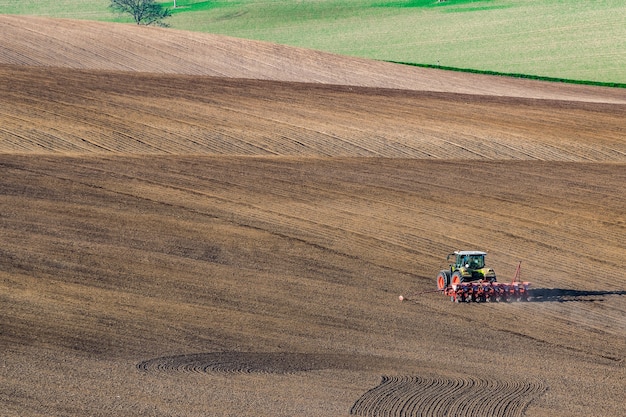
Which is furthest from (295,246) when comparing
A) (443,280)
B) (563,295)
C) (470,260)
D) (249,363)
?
(249,363)

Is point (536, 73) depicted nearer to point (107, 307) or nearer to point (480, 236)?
point (480, 236)

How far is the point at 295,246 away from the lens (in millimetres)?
25797

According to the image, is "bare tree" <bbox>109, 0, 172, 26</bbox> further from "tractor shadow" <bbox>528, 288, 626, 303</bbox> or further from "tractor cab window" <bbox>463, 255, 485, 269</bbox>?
"tractor shadow" <bbox>528, 288, 626, 303</bbox>

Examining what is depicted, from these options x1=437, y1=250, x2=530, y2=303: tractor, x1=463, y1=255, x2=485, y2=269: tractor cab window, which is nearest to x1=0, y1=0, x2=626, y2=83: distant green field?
x1=463, y1=255, x2=485, y2=269: tractor cab window

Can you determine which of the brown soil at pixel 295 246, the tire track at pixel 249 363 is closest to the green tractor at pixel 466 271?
the brown soil at pixel 295 246

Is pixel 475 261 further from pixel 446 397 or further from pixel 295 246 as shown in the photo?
pixel 446 397

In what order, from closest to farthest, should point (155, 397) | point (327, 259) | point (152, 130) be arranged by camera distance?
1. point (155, 397)
2. point (327, 259)
3. point (152, 130)

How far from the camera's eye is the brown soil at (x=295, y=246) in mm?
16703

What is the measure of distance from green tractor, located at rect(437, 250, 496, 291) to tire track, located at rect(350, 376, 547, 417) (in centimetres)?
595

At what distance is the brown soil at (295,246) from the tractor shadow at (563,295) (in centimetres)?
6

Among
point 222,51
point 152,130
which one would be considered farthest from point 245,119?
point 222,51

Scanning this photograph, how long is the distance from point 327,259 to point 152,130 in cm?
1447

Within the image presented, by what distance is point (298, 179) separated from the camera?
3244 cm

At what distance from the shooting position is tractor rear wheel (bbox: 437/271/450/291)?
23.3m
